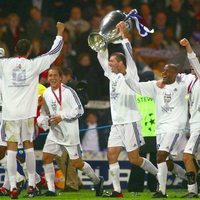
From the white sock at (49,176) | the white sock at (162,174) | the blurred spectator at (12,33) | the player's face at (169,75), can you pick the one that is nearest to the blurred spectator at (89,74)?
the blurred spectator at (12,33)

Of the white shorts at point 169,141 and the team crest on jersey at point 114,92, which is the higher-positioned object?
the team crest on jersey at point 114,92

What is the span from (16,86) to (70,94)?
4.39 feet

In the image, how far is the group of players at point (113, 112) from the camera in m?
18.0

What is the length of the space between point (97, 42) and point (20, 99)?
5.73ft

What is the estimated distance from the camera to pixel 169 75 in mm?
18562

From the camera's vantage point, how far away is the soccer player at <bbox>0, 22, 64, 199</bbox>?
1794 centimetres

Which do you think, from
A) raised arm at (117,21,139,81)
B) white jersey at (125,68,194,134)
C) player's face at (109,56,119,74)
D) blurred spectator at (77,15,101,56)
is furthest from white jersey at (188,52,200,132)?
blurred spectator at (77,15,101,56)

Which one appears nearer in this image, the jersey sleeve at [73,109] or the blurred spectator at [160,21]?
the jersey sleeve at [73,109]

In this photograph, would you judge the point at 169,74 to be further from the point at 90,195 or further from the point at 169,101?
the point at 90,195

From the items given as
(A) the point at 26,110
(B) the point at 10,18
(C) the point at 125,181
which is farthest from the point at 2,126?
(B) the point at 10,18

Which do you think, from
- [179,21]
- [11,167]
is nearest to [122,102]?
[11,167]

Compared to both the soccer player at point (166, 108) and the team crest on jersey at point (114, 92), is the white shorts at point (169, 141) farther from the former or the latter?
the team crest on jersey at point (114, 92)

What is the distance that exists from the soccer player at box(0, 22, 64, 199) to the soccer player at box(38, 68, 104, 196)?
0.85 meters

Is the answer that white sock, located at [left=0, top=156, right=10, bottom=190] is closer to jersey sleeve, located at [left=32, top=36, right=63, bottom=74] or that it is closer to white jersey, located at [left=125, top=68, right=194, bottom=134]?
jersey sleeve, located at [left=32, top=36, right=63, bottom=74]
